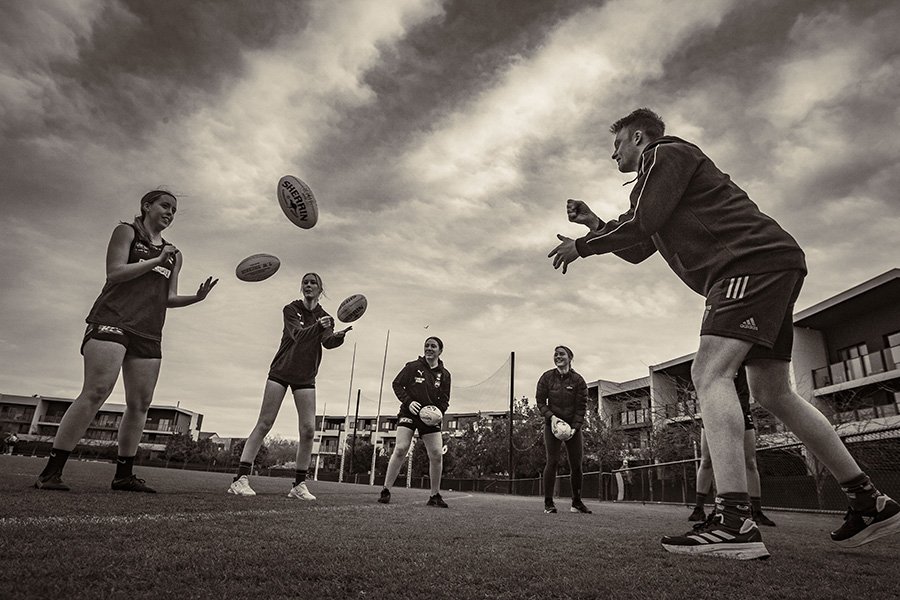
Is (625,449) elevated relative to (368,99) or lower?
lower

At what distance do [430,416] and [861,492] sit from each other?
5.00m

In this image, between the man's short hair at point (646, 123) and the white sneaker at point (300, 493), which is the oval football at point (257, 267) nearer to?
the white sneaker at point (300, 493)

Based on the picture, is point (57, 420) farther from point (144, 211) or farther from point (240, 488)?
point (144, 211)

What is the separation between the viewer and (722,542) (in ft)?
7.64

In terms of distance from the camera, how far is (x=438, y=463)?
7.23m

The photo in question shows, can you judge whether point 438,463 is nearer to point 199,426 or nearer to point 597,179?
point 597,179

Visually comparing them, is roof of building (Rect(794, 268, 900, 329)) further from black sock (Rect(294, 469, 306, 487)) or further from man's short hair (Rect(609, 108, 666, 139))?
black sock (Rect(294, 469, 306, 487))

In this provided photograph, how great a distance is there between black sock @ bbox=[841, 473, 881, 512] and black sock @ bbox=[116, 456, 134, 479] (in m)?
5.18

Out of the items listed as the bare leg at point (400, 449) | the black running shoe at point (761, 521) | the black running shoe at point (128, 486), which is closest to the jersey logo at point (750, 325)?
the black running shoe at point (761, 521)

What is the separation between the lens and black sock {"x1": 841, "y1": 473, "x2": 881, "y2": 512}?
275cm

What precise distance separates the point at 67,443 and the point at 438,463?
14.6 ft

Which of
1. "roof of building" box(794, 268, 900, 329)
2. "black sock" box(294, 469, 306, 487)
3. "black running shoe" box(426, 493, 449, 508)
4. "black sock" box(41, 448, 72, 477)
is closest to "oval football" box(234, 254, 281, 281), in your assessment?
"black sock" box(294, 469, 306, 487)

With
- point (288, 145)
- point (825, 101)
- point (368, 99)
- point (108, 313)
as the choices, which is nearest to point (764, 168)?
point (825, 101)

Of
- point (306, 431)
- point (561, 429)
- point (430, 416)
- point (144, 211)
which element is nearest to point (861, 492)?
point (561, 429)
